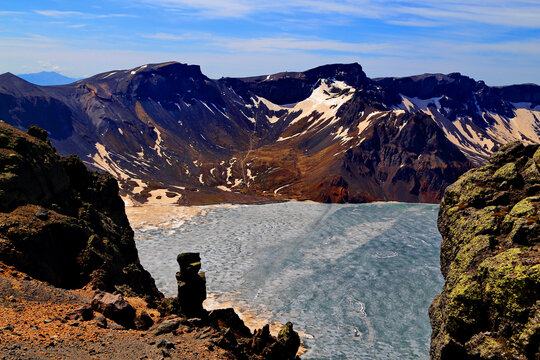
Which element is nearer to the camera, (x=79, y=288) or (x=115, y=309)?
(x=115, y=309)

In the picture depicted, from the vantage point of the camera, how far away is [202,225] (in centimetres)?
12938

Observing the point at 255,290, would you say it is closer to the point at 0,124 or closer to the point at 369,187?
the point at 0,124

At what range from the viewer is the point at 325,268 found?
93.1 meters

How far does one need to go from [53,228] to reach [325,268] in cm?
6633

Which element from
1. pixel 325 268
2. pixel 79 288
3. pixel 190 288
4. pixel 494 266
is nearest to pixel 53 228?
pixel 79 288

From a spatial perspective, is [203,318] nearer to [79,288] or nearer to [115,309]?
[115,309]

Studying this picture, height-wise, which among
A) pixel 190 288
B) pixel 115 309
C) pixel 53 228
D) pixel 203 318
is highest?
pixel 53 228

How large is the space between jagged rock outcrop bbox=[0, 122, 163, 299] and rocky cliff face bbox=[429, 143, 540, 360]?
28.7 metres

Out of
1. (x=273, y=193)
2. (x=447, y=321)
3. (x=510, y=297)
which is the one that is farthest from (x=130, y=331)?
(x=273, y=193)

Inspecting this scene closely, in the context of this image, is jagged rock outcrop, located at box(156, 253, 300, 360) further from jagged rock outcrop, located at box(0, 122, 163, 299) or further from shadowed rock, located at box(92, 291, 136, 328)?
jagged rock outcrop, located at box(0, 122, 163, 299)

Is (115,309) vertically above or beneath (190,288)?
above

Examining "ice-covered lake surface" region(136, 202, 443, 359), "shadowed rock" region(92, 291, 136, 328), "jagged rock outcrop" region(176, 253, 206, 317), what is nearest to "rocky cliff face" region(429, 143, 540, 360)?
"jagged rock outcrop" region(176, 253, 206, 317)

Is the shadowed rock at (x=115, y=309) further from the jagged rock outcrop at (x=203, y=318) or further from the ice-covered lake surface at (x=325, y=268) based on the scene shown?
the ice-covered lake surface at (x=325, y=268)

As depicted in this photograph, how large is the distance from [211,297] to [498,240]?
189 ft
